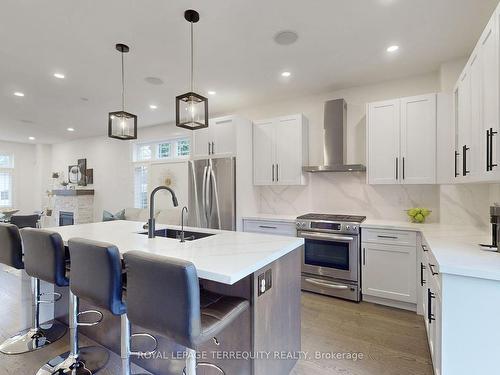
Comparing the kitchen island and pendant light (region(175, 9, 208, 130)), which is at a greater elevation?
pendant light (region(175, 9, 208, 130))

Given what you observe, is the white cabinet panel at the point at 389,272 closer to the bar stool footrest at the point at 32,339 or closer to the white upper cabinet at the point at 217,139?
the white upper cabinet at the point at 217,139

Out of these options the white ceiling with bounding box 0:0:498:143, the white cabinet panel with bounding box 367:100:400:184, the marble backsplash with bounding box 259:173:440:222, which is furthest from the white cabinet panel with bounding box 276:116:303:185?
the white cabinet panel with bounding box 367:100:400:184

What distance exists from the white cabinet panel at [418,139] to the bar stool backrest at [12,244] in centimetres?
401

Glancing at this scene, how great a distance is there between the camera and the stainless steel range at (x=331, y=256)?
316cm

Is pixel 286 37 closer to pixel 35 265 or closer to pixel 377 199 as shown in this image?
pixel 377 199

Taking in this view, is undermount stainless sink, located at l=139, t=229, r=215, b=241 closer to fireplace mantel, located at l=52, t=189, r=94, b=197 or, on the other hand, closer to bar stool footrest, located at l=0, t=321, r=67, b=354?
bar stool footrest, located at l=0, t=321, r=67, b=354

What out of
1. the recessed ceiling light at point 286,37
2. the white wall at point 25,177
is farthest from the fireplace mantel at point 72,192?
the recessed ceiling light at point 286,37

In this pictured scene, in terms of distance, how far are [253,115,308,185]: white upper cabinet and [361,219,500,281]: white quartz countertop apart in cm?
191

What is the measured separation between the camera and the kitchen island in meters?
1.49

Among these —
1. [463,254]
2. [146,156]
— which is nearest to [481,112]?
[463,254]

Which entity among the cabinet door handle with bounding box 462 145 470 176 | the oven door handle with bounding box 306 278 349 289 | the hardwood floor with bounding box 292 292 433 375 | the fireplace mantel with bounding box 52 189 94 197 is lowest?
the hardwood floor with bounding box 292 292 433 375

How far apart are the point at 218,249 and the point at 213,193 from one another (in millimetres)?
2273

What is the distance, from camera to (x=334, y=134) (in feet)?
12.3

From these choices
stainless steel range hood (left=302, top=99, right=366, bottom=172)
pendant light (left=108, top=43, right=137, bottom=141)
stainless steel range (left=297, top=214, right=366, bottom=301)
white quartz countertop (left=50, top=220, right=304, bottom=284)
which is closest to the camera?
white quartz countertop (left=50, top=220, right=304, bottom=284)
